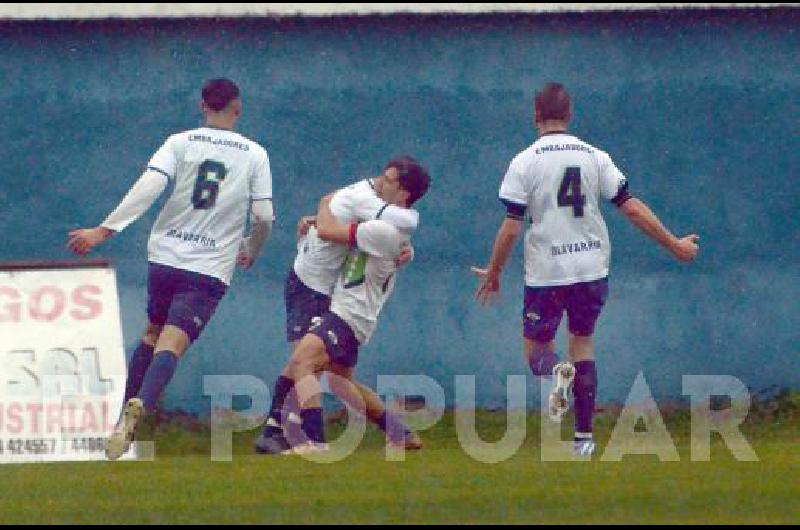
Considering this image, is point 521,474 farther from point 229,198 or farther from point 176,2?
point 176,2

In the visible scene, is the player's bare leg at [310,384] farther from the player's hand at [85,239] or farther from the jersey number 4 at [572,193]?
the jersey number 4 at [572,193]

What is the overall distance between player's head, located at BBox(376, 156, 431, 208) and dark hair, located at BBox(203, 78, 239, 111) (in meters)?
0.94

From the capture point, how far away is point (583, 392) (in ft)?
39.4

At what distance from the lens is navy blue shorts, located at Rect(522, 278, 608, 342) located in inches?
473

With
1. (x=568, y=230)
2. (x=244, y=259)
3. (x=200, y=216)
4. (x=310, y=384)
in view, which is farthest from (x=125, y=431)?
(x=568, y=230)

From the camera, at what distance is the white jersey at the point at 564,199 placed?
39.2 feet

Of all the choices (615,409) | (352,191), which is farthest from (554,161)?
(615,409)

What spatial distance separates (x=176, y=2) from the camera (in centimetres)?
1511

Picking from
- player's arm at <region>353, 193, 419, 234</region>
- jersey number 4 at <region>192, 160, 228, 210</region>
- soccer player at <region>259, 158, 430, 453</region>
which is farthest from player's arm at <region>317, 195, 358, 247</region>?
jersey number 4 at <region>192, 160, 228, 210</region>

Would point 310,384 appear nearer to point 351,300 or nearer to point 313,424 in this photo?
point 313,424

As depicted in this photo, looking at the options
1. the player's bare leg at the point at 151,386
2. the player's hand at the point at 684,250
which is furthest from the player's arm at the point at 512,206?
the player's bare leg at the point at 151,386

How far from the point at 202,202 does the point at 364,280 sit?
995mm

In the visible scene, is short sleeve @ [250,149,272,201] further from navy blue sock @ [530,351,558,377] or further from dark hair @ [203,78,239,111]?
navy blue sock @ [530,351,558,377]

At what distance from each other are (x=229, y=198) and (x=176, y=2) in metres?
3.21
